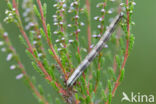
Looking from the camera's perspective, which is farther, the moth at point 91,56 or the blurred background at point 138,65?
the blurred background at point 138,65

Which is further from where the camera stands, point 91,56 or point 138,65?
point 138,65

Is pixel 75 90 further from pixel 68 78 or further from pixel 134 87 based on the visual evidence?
pixel 134 87

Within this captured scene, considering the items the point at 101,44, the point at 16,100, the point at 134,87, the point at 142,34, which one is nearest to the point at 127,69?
the point at 134,87

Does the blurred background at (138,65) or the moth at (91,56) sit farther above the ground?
the moth at (91,56)

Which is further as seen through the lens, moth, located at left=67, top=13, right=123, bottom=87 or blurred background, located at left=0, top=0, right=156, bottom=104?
blurred background, located at left=0, top=0, right=156, bottom=104

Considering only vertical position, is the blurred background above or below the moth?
below

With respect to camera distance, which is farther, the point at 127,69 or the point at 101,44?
the point at 127,69

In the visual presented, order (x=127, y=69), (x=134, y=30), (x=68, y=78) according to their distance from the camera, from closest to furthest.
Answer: (x=68, y=78)
(x=127, y=69)
(x=134, y=30)

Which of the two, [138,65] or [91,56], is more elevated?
[91,56]
